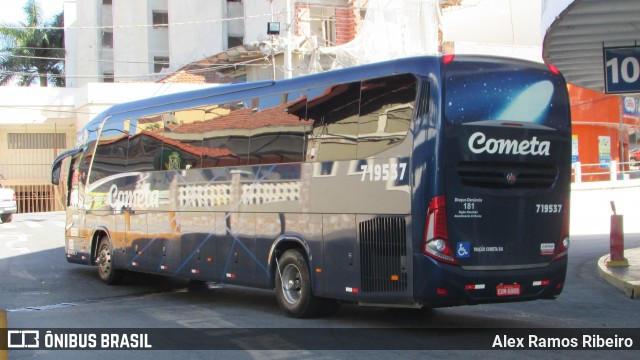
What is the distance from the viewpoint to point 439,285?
8.69 m

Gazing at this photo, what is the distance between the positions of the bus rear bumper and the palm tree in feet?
153

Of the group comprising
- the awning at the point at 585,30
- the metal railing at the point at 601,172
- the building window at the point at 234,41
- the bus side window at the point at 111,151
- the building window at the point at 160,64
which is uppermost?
the building window at the point at 234,41

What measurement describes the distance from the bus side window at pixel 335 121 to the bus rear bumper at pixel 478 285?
6.46 feet

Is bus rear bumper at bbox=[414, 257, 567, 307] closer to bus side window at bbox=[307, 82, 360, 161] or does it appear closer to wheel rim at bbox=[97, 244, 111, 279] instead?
bus side window at bbox=[307, 82, 360, 161]

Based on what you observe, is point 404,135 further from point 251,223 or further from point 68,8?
point 68,8

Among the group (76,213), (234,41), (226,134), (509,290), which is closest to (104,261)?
(76,213)

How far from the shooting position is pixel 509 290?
910cm

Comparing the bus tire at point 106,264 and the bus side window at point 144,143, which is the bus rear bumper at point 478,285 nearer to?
the bus side window at point 144,143

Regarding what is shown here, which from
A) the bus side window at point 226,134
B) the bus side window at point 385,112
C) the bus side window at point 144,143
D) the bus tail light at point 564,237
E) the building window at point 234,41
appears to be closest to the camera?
the bus side window at point 385,112

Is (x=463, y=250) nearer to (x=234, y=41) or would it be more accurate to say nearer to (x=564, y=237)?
(x=564, y=237)

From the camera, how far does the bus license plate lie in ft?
29.6

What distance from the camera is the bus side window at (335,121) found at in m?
9.91

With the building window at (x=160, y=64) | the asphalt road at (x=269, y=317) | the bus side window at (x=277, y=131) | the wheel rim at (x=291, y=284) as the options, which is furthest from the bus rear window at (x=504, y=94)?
the building window at (x=160, y=64)

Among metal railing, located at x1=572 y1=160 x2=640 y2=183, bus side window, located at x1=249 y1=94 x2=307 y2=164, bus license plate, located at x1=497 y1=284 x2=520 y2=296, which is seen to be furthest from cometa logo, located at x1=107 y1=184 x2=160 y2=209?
metal railing, located at x1=572 y1=160 x2=640 y2=183
